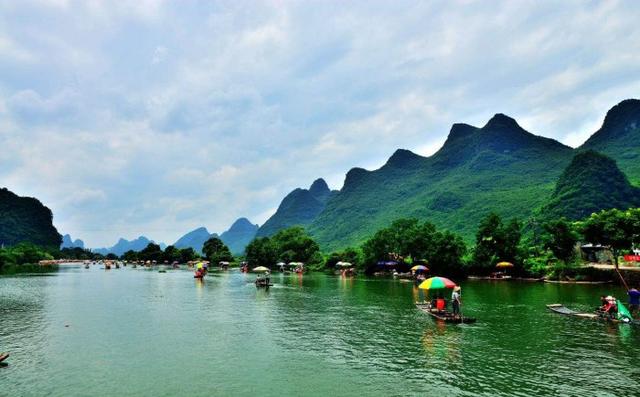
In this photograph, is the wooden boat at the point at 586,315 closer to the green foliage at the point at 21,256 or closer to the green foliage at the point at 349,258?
the green foliage at the point at 349,258

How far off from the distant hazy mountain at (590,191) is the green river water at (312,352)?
9715 centimetres

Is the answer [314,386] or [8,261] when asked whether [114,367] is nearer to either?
[314,386]

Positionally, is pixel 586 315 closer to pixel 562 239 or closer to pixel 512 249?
pixel 562 239

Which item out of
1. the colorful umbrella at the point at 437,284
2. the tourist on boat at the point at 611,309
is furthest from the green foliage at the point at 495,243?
the colorful umbrella at the point at 437,284

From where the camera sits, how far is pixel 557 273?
68.2 metres

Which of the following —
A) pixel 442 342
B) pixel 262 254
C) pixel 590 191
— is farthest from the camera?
pixel 262 254

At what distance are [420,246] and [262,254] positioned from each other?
75.6m

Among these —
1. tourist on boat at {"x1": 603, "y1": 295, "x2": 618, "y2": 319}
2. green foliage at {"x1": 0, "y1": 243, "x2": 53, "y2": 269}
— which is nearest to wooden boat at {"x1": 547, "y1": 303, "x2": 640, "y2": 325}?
tourist on boat at {"x1": 603, "y1": 295, "x2": 618, "y2": 319}

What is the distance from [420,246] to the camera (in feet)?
299

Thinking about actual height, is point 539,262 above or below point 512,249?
below

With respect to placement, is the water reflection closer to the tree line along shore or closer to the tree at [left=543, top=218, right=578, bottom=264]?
the tree line along shore

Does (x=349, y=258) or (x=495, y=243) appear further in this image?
(x=349, y=258)

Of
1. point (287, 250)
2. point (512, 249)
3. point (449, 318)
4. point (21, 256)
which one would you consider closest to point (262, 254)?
point (287, 250)

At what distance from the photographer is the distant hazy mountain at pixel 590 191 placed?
398 ft
